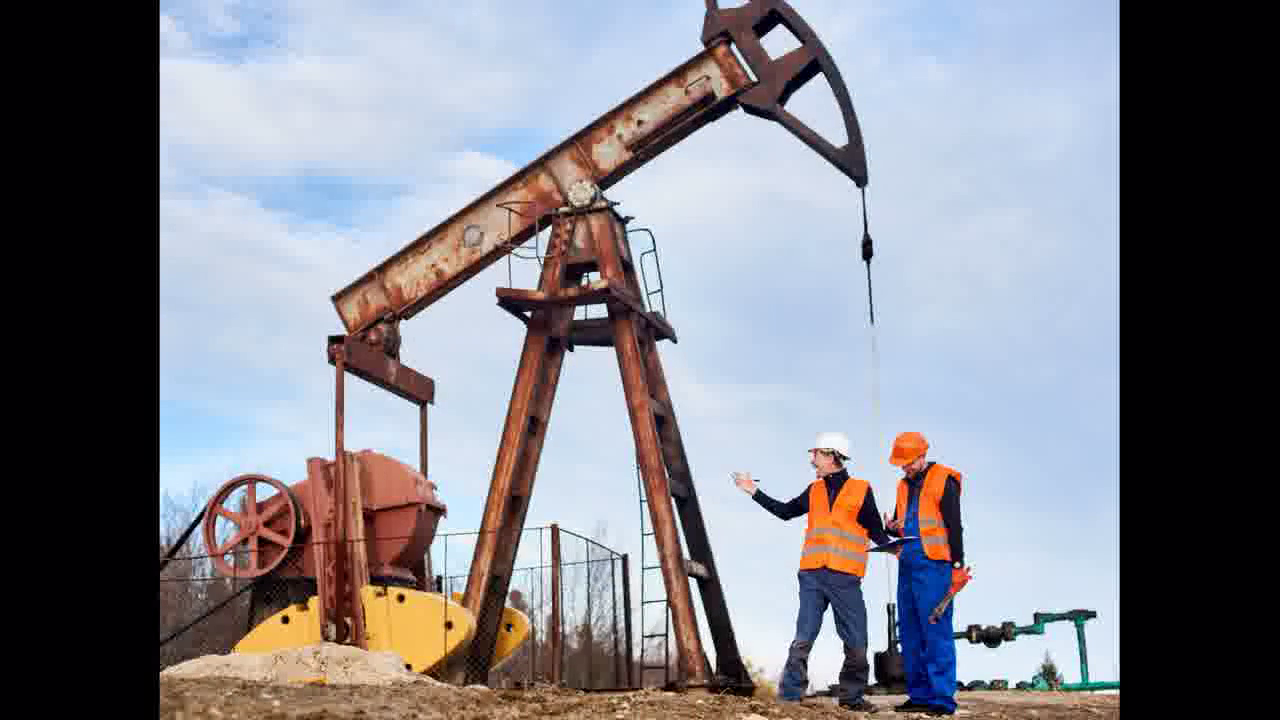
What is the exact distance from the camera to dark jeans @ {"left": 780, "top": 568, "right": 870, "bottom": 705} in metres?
8.14

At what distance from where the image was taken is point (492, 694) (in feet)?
26.6

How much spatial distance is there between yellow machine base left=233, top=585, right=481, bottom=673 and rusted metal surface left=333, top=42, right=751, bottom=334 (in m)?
2.84

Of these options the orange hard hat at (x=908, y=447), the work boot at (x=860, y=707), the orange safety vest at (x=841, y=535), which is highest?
the orange hard hat at (x=908, y=447)

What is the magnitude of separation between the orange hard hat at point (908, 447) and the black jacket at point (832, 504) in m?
0.27

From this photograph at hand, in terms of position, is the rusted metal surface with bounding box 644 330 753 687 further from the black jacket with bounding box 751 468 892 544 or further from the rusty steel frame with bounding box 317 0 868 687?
the black jacket with bounding box 751 468 892 544

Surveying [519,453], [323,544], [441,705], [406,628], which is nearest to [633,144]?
[519,453]

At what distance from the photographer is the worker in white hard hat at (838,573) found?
814 cm

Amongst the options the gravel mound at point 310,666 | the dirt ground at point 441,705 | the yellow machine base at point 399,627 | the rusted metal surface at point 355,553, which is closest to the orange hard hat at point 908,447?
the dirt ground at point 441,705

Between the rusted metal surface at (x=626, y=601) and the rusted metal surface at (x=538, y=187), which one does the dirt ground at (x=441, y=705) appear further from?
the rusted metal surface at (x=538, y=187)
